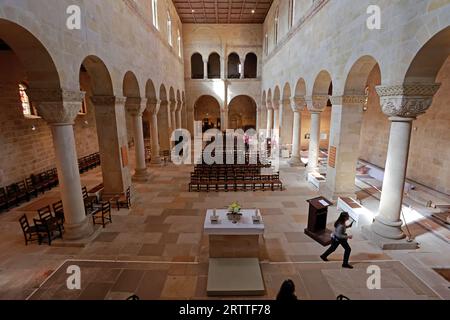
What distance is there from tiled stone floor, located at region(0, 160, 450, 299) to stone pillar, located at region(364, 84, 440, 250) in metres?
0.44

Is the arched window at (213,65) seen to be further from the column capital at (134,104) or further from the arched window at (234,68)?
the column capital at (134,104)

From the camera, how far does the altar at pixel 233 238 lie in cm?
590

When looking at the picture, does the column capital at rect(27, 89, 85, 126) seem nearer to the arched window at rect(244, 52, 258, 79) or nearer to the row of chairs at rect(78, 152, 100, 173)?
the row of chairs at rect(78, 152, 100, 173)

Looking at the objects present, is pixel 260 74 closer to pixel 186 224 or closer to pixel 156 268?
pixel 186 224

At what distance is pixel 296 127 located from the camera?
15.4 m

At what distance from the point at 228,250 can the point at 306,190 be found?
21.8 feet

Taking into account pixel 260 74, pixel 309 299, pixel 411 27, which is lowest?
pixel 309 299

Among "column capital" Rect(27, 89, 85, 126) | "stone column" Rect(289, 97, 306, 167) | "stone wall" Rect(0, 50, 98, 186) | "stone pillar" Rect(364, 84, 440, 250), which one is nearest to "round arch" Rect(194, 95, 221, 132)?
"stone column" Rect(289, 97, 306, 167)

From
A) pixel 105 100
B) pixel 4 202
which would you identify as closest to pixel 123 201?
pixel 105 100

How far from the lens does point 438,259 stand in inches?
244

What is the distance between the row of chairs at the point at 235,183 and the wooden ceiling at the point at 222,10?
1652 cm

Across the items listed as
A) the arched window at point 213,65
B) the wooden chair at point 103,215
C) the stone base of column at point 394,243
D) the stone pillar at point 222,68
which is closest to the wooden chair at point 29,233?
the wooden chair at point 103,215

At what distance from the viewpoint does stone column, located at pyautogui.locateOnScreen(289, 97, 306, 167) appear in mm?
14664
